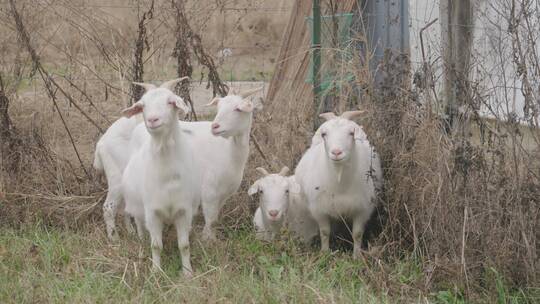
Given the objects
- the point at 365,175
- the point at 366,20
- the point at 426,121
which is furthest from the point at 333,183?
the point at 366,20

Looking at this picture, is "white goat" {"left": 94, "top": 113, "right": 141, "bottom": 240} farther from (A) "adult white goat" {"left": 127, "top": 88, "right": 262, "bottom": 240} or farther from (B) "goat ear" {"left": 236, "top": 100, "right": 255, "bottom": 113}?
(B) "goat ear" {"left": 236, "top": 100, "right": 255, "bottom": 113}

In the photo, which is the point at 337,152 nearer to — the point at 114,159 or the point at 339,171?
the point at 339,171

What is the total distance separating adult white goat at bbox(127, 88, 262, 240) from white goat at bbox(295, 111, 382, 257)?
22.2 inches

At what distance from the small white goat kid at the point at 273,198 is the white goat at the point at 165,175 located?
2.34 feet

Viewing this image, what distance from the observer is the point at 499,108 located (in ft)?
20.4

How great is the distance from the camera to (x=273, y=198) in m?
6.95

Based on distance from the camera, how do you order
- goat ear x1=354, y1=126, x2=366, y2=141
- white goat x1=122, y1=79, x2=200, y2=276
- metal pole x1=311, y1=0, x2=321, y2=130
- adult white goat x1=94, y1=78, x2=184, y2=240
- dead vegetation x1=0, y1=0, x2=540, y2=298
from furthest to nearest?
metal pole x1=311, y1=0, x2=321, y2=130
adult white goat x1=94, y1=78, x2=184, y2=240
goat ear x1=354, y1=126, x2=366, y2=141
white goat x1=122, y1=79, x2=200, y2=276
dead vegetation x1=0, y1=0, x2=540, y2=298

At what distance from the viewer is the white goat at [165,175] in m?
5.93

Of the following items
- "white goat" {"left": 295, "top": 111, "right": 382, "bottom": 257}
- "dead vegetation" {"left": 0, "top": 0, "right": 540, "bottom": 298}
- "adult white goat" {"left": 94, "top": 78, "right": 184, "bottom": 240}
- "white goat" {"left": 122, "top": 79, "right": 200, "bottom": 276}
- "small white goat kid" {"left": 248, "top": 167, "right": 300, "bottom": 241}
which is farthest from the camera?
"adult white goat" {"left": 94, "top": 78, "right": 184, "bottom": 240}

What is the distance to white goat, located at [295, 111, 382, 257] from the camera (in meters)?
6.48

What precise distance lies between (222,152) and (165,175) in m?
1.08

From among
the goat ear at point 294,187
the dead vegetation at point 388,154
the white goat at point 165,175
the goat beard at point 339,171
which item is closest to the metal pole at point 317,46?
the dead vegetation at point 388,154

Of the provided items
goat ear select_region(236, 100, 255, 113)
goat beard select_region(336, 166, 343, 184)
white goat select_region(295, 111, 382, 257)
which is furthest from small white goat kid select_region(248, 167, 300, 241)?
goat ear select_region(236, 100, 255, 113)

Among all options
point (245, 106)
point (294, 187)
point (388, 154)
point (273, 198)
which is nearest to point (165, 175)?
point (245, 106)
